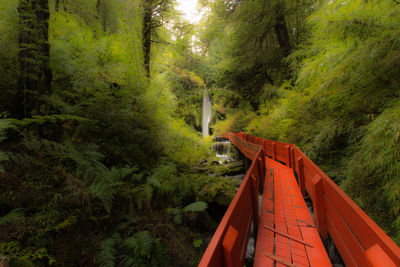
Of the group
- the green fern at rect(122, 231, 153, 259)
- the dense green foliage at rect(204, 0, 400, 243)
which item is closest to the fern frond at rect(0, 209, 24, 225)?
the green fern at rect(122, 231, 153, 259)

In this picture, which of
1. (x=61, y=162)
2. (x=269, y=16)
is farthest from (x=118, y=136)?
(x=269, y=16)

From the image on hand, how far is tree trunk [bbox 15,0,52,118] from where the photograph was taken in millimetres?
2730

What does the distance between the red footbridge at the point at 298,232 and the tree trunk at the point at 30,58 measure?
3.62m

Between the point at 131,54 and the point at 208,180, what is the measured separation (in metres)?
4.40

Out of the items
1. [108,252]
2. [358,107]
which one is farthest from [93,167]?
[358,107]

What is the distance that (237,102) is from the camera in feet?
62.8

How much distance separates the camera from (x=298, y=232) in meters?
2.29

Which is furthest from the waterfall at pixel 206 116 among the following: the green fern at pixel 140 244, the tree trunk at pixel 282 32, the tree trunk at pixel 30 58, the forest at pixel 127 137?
the green fern at pixel 140 244

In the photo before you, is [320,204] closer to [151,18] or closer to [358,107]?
[358,107]

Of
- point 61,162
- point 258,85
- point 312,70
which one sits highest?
point 258,85

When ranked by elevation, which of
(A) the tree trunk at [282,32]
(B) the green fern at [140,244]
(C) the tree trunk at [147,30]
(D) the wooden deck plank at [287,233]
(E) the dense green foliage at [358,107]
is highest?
(A) the tree trunk at [282,32]

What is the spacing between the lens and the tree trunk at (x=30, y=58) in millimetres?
2730

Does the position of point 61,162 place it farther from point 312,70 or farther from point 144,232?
point 312,70

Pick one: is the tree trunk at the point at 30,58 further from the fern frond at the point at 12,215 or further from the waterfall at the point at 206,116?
the waterfall at the point at 206,116
